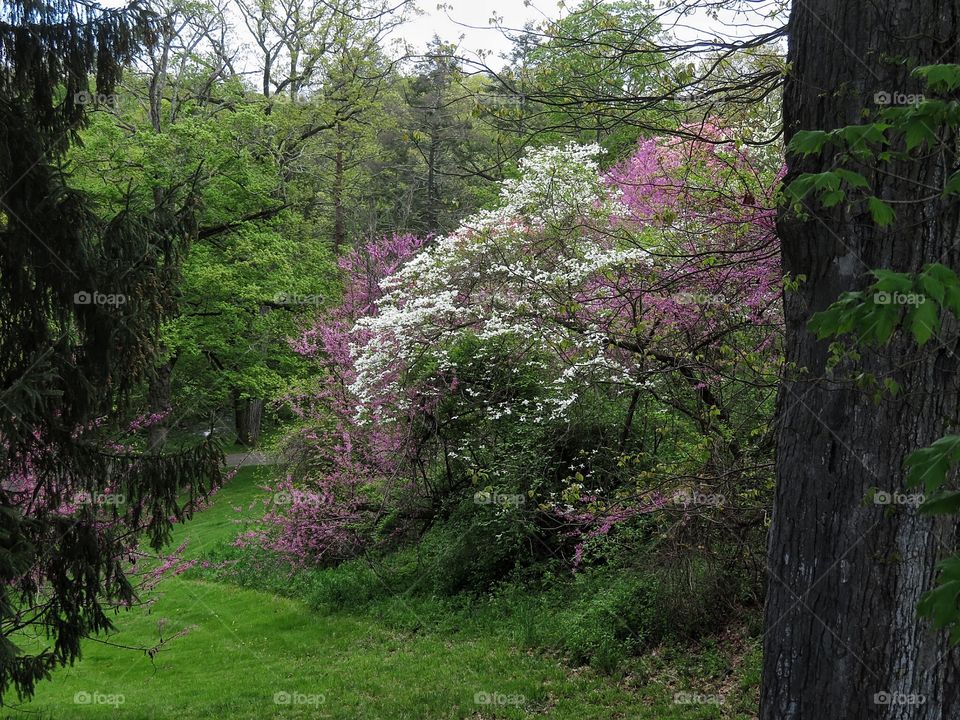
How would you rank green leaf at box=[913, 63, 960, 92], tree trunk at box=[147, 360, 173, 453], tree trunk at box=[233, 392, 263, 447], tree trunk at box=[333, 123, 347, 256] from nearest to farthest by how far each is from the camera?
green leaf at box=[913, 63, 960, 92]
tree trunk at box=[147, 360, 173, 453]
tree trunk at box=[333, 123, 347, 256]
tree trunk at box=[233, 392, 263, 447]

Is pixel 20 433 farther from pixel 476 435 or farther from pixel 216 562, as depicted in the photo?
pixel 216 562

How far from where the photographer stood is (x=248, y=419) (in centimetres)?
2631

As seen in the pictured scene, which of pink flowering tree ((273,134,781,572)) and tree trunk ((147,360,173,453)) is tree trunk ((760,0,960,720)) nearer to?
pink flowering tree ((273,134,781,572))

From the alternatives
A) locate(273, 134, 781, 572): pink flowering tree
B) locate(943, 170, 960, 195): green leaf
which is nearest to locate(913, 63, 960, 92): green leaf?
locate(943, 170, 960, 195): green leaf

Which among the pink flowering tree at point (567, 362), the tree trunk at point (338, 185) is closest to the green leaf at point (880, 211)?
the pink flowering tree at point (567, 362)

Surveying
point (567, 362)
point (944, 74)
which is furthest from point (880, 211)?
point (567, 362)

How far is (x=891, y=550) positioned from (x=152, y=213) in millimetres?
5836

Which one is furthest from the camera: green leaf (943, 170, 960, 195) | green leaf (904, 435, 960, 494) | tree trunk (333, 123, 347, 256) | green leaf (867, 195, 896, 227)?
tree trunk (333, 123, 347, 256)

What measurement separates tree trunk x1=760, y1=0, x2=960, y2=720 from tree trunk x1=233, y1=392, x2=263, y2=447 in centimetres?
2192

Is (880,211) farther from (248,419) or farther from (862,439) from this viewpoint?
(248,419)

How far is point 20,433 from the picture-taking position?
5320 millimetres

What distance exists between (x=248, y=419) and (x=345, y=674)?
1856 centimetres

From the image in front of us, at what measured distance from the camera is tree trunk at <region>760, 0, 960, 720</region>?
10.7 ft

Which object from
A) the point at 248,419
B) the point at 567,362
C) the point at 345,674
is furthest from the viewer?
the point at 248,419
